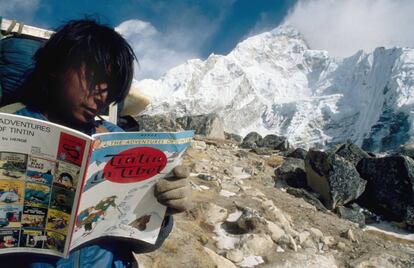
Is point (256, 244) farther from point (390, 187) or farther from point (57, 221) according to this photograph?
point (390, 187)

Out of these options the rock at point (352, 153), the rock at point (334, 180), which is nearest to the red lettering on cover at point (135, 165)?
the rock at point (334, 180)

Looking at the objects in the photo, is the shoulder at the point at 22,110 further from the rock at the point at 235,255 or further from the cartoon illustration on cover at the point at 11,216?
the rock at the point at 235,255

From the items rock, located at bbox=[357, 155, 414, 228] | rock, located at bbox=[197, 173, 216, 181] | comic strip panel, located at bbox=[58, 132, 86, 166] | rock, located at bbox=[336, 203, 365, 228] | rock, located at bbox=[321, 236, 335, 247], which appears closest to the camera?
comic strip panel, located at bbox=[58, 132, 86, 166]

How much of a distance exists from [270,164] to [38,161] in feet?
24.2

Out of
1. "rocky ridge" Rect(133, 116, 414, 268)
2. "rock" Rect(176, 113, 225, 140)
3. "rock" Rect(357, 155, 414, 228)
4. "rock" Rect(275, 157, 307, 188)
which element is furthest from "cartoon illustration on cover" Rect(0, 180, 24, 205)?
"rock" Rect(176, 113, 225, 140)

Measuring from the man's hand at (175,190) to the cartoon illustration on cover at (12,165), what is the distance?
1.44ft

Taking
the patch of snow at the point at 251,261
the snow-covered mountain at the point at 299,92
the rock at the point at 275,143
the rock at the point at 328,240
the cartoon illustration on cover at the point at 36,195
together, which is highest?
the snow-covered mountain at the point at 299,92

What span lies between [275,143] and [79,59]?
537 inches

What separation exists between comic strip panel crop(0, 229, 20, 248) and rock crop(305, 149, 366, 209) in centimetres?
552

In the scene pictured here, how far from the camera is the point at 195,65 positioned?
5669 inches

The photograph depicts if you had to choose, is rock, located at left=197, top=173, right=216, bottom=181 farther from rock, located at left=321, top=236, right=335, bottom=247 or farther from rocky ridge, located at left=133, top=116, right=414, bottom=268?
rock, located at left=321, top=236, right=335, bottom=247

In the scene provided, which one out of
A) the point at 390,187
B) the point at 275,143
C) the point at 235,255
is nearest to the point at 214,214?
the point at 235,255

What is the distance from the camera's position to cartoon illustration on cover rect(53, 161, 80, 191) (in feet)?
3.57

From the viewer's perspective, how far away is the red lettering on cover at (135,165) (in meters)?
1.20
